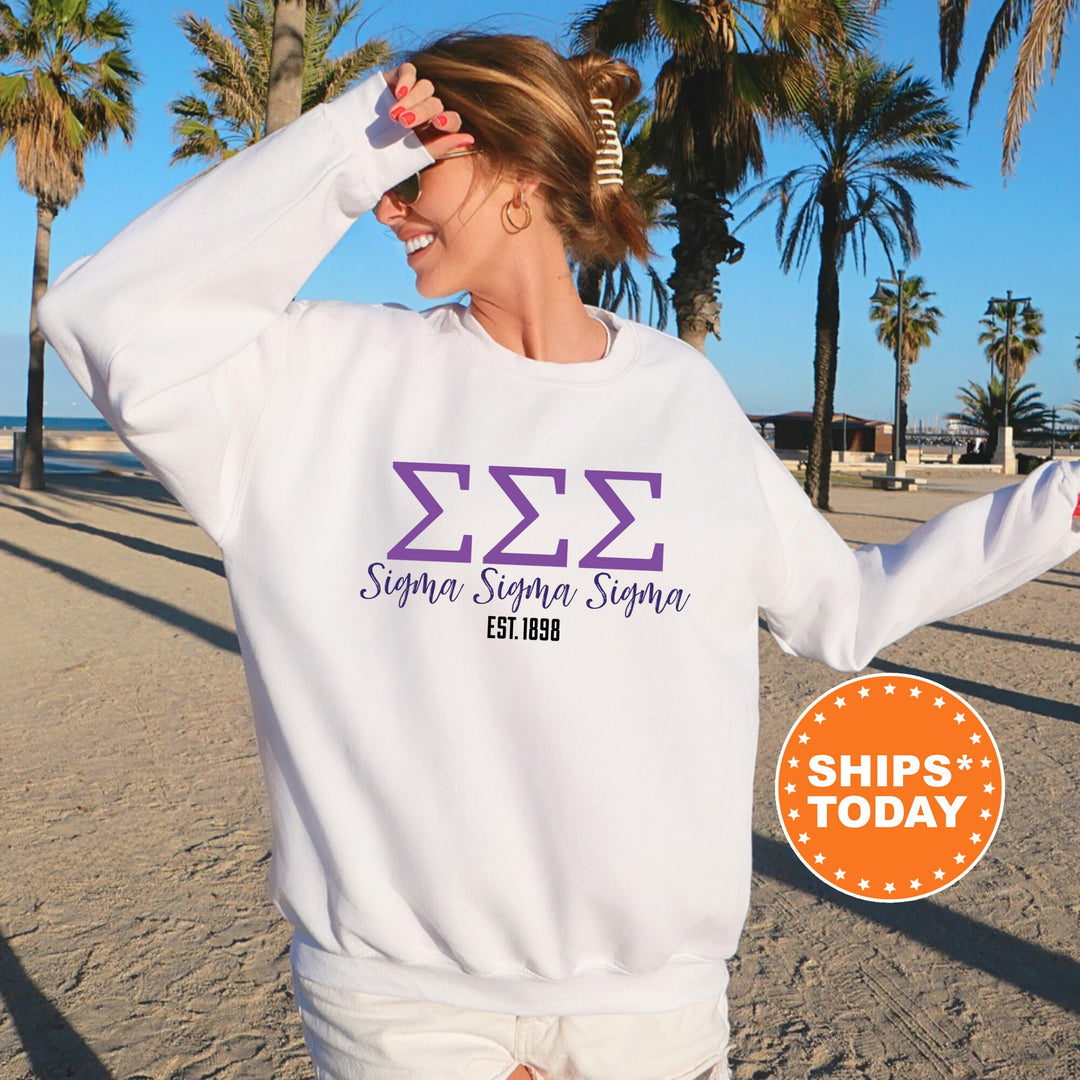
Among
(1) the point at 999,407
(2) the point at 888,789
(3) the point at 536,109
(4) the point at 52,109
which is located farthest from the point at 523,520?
(1) the point at 999,407

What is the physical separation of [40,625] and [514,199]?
8.08 m

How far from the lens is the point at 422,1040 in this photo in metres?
1.19

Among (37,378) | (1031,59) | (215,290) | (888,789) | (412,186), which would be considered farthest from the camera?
(37,378)

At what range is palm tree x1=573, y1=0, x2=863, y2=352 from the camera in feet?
41.4

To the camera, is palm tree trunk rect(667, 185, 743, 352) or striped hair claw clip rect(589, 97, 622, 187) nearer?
striped hair claw clip rect(589, 97, 622, 187)

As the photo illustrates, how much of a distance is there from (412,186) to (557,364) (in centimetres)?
26

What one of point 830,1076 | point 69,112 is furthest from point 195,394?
point 69,112

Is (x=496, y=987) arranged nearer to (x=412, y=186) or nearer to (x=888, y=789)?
(x=412, y=186)

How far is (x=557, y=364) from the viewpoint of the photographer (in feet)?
4.25

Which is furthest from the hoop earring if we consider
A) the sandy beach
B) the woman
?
the sandy beach

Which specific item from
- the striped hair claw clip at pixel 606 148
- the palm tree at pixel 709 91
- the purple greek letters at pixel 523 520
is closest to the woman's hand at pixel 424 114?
the striped hair claw clip at pixel 606 148

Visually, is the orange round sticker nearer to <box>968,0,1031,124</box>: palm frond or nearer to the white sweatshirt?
the white sweatshirt

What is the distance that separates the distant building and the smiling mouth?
52488 mm

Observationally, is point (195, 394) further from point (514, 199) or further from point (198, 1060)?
point (198, 1060)
